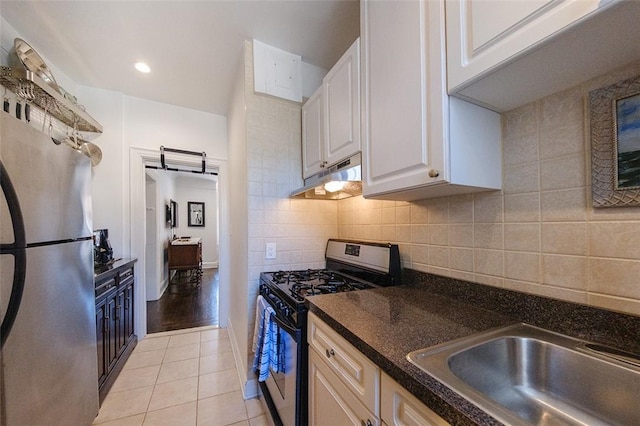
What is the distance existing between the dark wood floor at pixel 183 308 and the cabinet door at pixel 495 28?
357 centimetres

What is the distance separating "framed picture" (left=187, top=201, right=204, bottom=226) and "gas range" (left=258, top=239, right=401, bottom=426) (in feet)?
19.6

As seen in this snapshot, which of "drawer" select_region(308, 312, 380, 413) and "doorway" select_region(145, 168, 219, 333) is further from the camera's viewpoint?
"doorway" select_region(145, 168, 219, 333)

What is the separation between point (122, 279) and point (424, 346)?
2.65 m

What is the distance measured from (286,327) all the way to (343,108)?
1.24 m

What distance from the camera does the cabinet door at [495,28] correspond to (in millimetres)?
601

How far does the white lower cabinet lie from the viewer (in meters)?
0.62

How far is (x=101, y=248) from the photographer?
2.37 meters

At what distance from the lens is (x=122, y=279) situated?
2.29m

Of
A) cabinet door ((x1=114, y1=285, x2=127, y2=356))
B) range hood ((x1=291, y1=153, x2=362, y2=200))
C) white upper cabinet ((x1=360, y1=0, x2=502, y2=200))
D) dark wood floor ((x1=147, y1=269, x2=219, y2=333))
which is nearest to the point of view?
white upper cabinet ((x1=360, y1=0, x2=502, y2=200))

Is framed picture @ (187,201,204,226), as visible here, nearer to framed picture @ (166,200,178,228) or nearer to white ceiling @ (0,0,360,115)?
framed picture @ (166,200,178,228)

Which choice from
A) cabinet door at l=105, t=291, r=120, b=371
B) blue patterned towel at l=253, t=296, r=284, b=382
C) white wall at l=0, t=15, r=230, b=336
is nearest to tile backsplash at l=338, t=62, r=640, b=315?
blue patterned towel at l=253, t=296, r=284, b=382

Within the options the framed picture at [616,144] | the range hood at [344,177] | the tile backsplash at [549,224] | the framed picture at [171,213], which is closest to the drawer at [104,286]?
the range hood at [344,177]

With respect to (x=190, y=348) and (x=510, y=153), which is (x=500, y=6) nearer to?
(x=510, y=153)

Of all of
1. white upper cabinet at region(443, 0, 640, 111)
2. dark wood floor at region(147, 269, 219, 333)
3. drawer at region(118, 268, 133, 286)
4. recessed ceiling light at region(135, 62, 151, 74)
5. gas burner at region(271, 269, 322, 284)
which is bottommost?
dark wood floor at region(147, 269, 219, 333)
